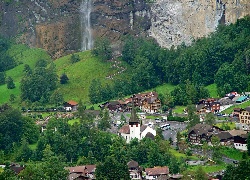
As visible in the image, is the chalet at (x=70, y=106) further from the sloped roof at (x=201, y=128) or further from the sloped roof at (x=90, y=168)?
the sloped roof at (x=90, y=168)

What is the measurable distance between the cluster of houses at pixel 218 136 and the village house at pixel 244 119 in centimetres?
313

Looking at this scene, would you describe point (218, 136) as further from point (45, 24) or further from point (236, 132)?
point (45, 24)

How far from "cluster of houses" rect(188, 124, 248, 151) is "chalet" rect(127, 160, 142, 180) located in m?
10.2

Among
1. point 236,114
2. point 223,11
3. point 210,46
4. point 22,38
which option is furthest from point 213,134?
point 22,38

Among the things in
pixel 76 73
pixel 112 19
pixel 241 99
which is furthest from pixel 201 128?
pixel 112 19

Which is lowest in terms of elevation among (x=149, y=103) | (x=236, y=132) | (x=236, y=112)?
(x=236, y=132)

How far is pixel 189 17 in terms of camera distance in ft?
502

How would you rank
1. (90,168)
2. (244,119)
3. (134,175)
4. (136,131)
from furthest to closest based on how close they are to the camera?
(244,119) → (136,131) → (90,168) → (134,175)

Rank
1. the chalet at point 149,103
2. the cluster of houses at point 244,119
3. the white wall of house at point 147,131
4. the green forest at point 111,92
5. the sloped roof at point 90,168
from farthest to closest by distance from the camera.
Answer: the chalet at point 149,103, the cluster of houses at point 244,119, the white wall of house at point 147,131, the green forest at point 111,92, the sloped roof at point 90,168

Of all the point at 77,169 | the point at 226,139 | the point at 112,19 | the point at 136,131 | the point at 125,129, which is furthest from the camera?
the point at 112,19

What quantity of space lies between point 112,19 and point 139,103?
94.8 feet

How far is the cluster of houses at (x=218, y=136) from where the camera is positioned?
109 meters

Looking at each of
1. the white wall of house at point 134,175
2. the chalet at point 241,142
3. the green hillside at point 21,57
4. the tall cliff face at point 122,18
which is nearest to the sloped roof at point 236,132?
the chalet at point 241,142

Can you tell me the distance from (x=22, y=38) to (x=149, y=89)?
2963 centimetres
